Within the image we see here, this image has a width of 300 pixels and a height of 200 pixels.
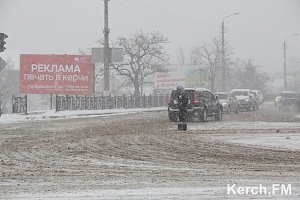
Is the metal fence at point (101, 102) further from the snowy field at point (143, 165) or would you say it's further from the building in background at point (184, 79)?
the snowy field at point (143, 165)

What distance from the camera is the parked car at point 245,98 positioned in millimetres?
40156

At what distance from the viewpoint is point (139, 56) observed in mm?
61562

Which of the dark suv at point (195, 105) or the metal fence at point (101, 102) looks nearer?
the dark suv at point (195, 105)

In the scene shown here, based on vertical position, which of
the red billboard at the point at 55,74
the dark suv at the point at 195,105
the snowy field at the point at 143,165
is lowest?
the snowy field at the point at 143,165

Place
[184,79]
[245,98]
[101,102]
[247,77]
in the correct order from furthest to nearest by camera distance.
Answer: [247,77]
[184,79]
[101,102]
[245,98]

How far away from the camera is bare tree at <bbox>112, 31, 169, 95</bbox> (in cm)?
6172

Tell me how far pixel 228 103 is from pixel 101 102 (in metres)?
12.6

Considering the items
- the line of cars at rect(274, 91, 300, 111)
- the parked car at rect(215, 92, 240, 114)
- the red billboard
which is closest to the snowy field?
the parked car at rect(215, 92, 240, 114)

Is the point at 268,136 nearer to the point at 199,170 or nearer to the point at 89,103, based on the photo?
the point at 199,170

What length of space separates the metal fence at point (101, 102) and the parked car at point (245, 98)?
10744mm

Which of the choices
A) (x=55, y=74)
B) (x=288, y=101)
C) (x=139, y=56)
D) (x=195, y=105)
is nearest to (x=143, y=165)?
(x=195, y=105)

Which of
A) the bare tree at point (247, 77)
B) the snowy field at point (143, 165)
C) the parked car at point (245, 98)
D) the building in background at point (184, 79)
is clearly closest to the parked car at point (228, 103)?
the parked car at point (245, 98)

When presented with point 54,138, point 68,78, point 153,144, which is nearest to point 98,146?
point 153,144

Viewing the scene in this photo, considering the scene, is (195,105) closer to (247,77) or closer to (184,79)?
(184,79)
